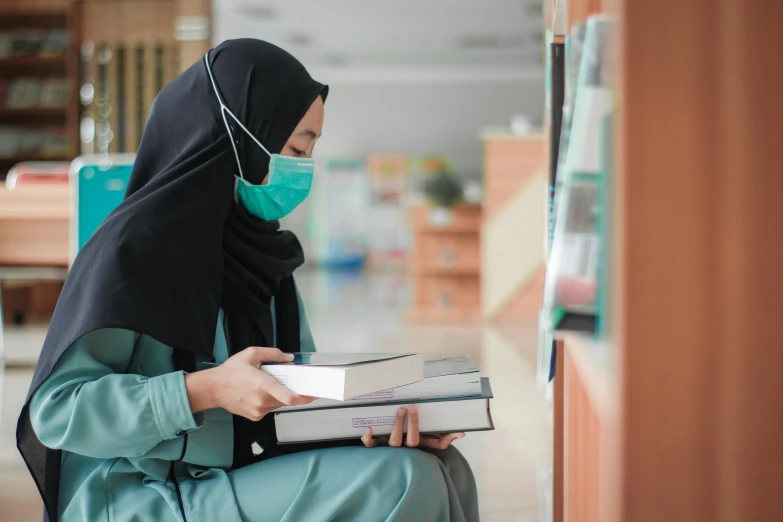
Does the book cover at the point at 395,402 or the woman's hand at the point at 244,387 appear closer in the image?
the woman's hand at the point at 244,387

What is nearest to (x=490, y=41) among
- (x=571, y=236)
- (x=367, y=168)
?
(x=367, y=168)

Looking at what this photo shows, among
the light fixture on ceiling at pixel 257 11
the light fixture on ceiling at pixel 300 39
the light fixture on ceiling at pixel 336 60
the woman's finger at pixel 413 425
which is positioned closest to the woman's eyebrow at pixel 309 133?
the woman's finger at pixel 413 425

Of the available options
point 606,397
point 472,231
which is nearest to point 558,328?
point 606,397

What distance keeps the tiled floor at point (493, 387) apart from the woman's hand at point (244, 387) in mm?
794

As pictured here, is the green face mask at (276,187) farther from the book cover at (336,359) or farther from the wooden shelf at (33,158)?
the wooden shelf at (33,158)

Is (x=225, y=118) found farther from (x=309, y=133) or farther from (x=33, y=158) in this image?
(x=33, y=158)

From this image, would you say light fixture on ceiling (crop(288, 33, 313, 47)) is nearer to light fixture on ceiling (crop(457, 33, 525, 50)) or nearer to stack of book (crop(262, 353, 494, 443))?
light fixture on ceiling (crop(457, 33, 525, 50))

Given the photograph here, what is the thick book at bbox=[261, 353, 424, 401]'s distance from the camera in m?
0.89

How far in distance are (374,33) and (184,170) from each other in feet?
30.9

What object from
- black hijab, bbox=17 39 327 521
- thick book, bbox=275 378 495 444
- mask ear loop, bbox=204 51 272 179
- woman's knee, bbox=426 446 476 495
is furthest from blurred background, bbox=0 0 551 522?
mask ear loop, bbox=204 51 272 179

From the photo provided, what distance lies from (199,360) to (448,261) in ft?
17.5

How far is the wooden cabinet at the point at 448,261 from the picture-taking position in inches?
252

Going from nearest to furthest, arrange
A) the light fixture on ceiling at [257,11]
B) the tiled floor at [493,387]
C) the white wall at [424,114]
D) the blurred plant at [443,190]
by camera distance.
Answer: the tiled floor at [493,387], the blurred plant at [443,190], the light fixture on ceiling at [257,11], the white wall at [424,114]

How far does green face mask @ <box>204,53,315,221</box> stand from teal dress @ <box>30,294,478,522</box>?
0.31 meters
